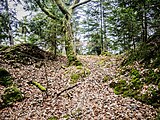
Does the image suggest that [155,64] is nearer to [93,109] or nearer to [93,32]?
[93,109]

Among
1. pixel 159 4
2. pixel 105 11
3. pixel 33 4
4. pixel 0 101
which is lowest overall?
pixel 0 101

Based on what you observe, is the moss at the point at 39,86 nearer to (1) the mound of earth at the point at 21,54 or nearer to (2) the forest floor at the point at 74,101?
(2) the forest floor at the point at 74,101

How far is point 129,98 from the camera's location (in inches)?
285

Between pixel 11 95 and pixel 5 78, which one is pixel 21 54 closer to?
pixel 5 78

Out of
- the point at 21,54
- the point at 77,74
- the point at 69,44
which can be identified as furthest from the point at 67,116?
the point at 69,44

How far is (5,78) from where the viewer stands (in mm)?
10125

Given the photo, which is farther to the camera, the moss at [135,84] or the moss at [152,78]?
the moss at [135,84]

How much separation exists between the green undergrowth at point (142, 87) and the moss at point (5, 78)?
5.14 m

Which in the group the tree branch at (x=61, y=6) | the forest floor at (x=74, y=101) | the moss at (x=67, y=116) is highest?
the tree branch at (x=61, y=6)

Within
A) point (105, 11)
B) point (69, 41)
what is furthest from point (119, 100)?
point (105, 11)

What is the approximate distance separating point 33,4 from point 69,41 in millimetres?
3612

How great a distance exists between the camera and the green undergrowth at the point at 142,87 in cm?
671

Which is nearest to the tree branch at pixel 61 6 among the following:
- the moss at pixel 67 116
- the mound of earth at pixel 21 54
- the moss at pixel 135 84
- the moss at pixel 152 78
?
the mound of earth at pixel 21 54

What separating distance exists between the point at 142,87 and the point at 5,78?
22.2 ft
